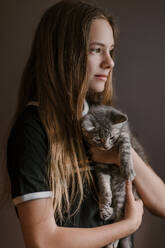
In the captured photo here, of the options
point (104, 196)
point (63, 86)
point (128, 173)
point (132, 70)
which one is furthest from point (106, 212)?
point (132, 70)

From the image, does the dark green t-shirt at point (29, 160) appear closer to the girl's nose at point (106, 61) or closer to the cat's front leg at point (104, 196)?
the cat's front leg at point (104, 196)

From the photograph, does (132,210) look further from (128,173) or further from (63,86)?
(63,86)

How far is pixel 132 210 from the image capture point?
101 centimetres

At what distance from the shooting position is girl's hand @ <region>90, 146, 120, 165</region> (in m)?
1.07

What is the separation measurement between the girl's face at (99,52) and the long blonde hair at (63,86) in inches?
1.2

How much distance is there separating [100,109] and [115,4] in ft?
2.83

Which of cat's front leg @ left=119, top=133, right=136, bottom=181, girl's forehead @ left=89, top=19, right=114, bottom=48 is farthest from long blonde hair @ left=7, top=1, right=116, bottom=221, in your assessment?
cat's front leg @ left=119, top=133, right=136, bottom=181

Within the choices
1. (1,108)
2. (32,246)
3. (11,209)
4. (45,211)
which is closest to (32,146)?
(45,211)

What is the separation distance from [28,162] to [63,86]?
0.32 m

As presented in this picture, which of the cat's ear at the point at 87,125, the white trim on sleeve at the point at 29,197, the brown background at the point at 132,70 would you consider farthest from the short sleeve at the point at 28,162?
the brown background at the point at 132,70

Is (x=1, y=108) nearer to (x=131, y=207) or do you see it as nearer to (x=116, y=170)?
(x=116, y=170)

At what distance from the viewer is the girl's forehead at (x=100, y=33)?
1.00m

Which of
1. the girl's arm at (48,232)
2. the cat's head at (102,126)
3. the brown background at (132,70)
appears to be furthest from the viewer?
the brown background at (132,70)

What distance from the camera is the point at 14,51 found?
1.54 metres
